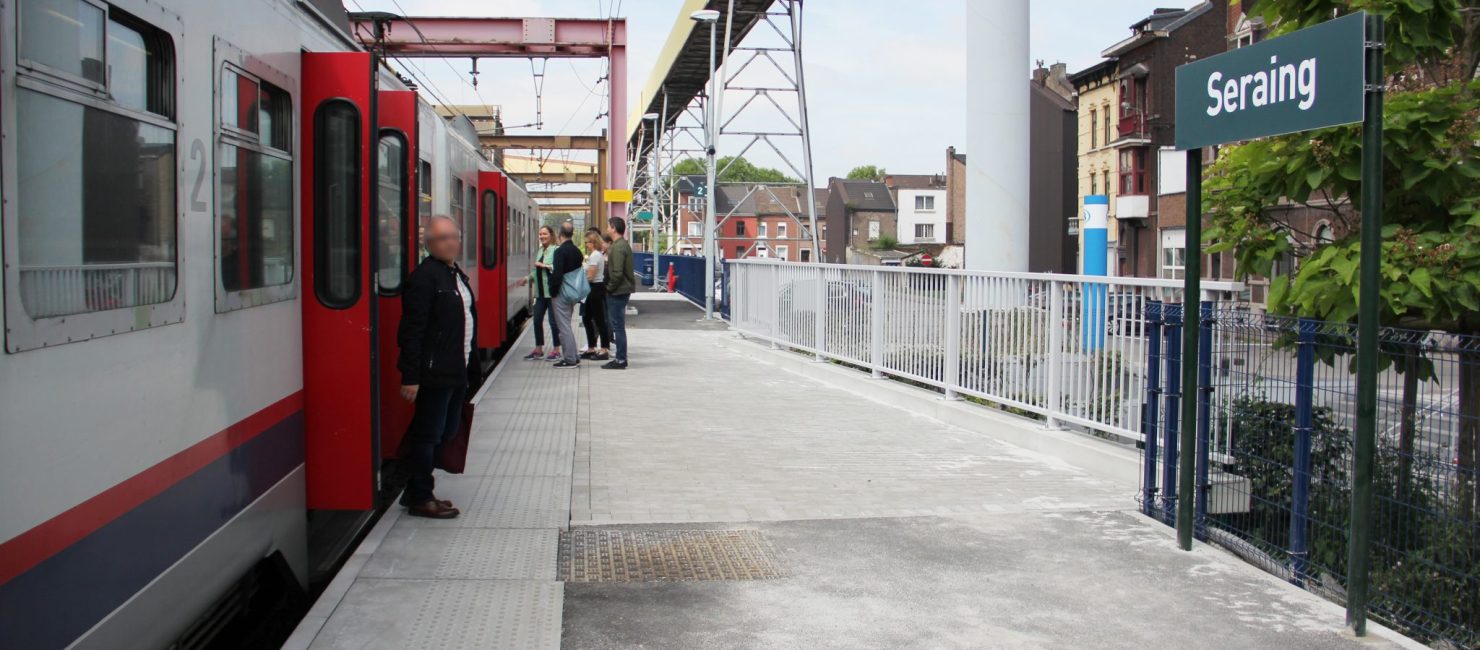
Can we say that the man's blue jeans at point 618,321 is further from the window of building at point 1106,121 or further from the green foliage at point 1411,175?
the window of building at point 1106,121

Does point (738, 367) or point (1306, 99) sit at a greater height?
point (1306, 99)

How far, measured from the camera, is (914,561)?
6391 mm

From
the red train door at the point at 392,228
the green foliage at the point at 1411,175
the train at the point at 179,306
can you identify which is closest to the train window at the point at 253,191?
the train at the point at 179,306

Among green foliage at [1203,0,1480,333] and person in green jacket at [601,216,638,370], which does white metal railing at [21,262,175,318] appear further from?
person in green jacket at [601,216,638,370]

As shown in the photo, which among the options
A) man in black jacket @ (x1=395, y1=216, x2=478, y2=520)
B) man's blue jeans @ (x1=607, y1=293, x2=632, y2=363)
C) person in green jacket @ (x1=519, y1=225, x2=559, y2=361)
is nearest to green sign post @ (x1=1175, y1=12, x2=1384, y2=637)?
man in black jacket @ (x1=395, y1=216, x2=478, y2=520)

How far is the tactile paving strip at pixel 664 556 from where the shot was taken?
6.07 m

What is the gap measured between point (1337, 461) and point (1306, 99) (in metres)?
1.72

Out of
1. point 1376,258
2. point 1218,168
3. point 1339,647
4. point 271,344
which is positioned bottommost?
point 1339,647

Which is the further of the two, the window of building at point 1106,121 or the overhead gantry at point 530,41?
the window of building at point 1106,121

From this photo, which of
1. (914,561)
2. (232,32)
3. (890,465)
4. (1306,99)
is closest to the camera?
(232,32)

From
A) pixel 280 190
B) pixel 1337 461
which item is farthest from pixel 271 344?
pixel 1337 461

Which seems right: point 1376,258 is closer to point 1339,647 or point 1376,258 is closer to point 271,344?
point 1339,647

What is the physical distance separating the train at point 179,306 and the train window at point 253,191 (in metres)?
0.02

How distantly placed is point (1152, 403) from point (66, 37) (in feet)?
18.4
